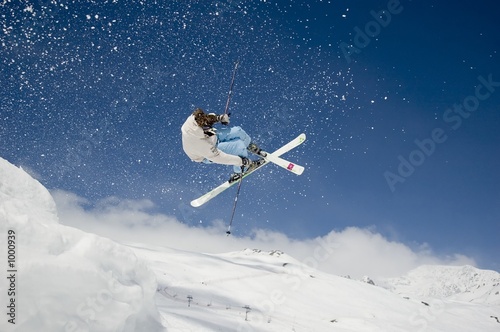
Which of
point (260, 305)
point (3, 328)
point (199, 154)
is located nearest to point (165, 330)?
point (3, 328)

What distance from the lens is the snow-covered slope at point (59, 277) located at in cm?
374

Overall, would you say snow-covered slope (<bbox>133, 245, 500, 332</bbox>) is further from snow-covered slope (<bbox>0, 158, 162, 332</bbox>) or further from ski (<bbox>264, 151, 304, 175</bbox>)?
snow-covered slope (<bbox>0, 158, 162, 332</bbox>)

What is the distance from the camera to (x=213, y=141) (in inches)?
305

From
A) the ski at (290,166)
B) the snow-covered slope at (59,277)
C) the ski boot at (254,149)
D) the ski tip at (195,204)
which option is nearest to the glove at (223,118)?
the ski boot at (254,149)

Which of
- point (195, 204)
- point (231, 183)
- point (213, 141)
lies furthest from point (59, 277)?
point (195, 204)

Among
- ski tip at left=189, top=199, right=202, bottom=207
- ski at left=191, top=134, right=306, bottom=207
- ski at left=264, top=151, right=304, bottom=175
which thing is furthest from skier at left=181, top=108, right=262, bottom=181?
ski tip at left=189, top=199, right=202, bottom=207

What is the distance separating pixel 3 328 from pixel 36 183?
2.91 metres

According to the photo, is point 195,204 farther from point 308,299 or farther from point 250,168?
point 308,299

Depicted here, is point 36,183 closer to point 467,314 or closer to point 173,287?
point 173,287

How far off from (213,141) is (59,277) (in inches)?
174

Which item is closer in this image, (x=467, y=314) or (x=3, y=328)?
(x=3, y=328)

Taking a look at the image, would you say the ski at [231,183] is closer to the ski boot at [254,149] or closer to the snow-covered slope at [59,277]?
the ski boot at [254,149]

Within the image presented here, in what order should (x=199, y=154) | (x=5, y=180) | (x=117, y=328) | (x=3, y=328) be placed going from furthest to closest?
(x=199, y=154) < (x=5, y=180) < (x=117, y=328) < (x=3, y=328)

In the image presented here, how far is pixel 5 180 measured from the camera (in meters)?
5.03
